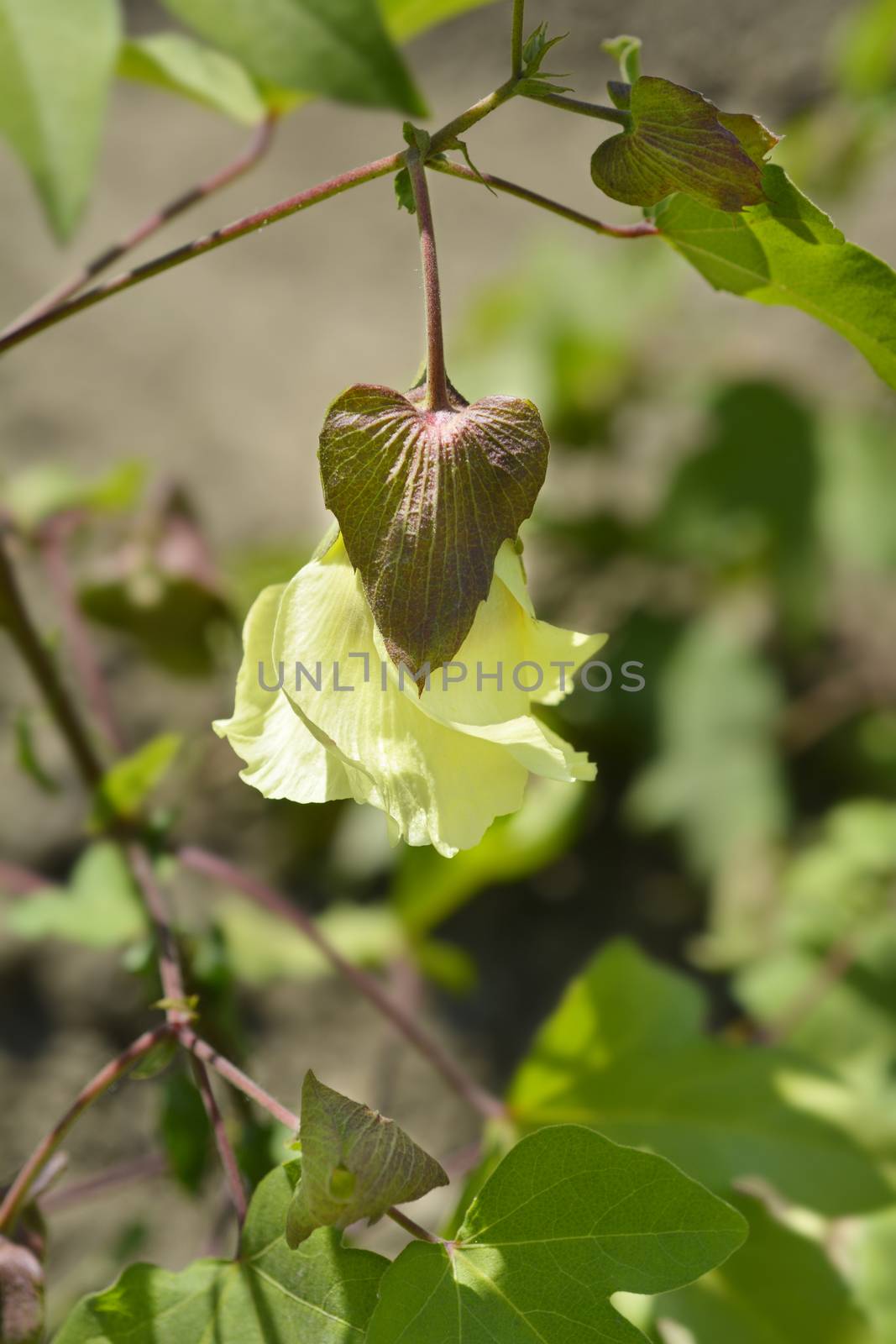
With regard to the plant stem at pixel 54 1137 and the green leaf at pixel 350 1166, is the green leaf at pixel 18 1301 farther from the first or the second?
the green leaf at pixel 350 1166

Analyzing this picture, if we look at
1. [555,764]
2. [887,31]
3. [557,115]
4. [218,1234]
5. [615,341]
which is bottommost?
[218,1234]

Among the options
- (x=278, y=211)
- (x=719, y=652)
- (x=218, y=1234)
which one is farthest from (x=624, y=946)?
(x=719, y=652)

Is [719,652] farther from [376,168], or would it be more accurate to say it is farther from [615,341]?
[376,168]

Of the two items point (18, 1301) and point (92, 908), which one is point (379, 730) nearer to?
point (18, 1301)

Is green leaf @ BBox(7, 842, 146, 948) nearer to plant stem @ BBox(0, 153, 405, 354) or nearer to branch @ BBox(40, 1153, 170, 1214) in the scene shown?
branch @ BBox(40, 1153, 170, 1214)

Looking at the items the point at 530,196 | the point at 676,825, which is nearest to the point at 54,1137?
the point at 530,196

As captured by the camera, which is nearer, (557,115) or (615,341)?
(615,341)

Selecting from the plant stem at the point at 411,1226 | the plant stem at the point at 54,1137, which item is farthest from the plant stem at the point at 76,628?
the plant stem at the point at 411,1226

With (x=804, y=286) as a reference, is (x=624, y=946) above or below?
below
